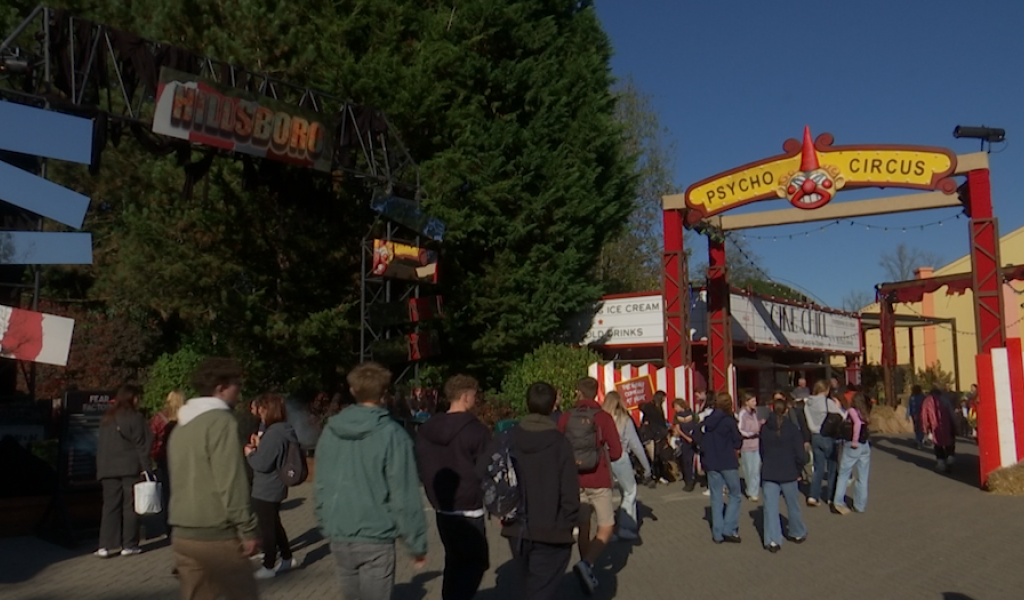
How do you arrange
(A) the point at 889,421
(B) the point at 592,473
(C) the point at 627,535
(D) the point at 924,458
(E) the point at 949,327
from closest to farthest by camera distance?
(B) the point at 592,473 → (C) the point at 627,535 → (D) the point at 924,458 → (A) the point at 889,421 → (E) the point at 949,327

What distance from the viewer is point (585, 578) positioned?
24.9 feet

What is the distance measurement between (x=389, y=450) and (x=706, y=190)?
48.1ft

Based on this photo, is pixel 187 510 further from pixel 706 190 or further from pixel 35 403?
pixel 706 190

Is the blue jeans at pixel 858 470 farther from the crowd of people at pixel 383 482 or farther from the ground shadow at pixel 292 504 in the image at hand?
the ground shadow at pixel 292 504

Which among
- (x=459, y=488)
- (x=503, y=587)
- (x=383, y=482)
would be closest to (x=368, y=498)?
(x=383, y=482)

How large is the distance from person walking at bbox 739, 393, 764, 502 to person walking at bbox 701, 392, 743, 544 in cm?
296

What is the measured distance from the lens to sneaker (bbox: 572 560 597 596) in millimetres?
7598

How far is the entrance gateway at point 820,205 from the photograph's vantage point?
16.0 metres

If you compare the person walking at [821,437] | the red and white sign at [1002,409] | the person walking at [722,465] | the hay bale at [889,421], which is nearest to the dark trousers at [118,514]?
the person walking at [722,465]

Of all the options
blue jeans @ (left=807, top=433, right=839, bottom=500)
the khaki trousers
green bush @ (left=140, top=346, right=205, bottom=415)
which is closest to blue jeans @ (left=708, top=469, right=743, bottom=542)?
blue jeans @ (left=807, top=433, right=839, bottom=500)

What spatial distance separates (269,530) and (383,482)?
12.8 feet

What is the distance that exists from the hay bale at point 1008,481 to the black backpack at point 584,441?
29.3 feet

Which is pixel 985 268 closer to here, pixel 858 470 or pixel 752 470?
pixel 858 470

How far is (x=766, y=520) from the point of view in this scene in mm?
9594
